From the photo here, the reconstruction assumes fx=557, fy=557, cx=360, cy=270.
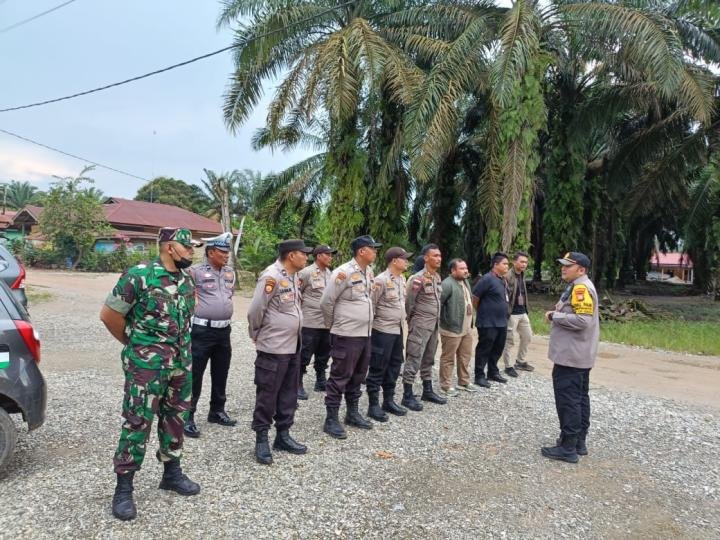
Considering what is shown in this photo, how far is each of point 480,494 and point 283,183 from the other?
20.7 m

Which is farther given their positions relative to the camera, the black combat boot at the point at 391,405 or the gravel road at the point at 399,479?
the black combat boot at the point at 391,405

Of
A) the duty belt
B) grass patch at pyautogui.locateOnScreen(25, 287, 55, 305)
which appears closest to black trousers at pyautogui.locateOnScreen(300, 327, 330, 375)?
the duty belt

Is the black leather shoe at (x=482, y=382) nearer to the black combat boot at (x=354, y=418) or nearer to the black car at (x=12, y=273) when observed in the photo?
the black combat boot at (x=354, y=418)

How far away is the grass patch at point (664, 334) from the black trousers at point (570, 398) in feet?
20.9

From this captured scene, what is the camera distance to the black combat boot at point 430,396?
6051 mm

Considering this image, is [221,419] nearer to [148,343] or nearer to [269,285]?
[269,285]

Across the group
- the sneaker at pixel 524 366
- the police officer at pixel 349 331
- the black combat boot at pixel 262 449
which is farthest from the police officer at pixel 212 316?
the sneaker at pixel 524 366

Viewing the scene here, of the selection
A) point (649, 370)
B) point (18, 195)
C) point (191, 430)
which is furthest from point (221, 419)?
point (18, 195)

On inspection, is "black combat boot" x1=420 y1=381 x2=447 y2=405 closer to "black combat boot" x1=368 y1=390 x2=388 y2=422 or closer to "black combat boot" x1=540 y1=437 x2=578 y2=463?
"black combat boot" x1=368 y1=390 x2=388 y2=422

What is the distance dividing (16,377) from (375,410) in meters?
3.02

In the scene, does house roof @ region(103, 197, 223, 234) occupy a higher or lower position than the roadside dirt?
higher

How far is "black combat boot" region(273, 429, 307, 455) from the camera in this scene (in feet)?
14.5

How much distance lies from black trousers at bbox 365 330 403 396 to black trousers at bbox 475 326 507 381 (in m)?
1.66

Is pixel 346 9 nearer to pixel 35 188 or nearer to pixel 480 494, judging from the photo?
pixel 480 494
